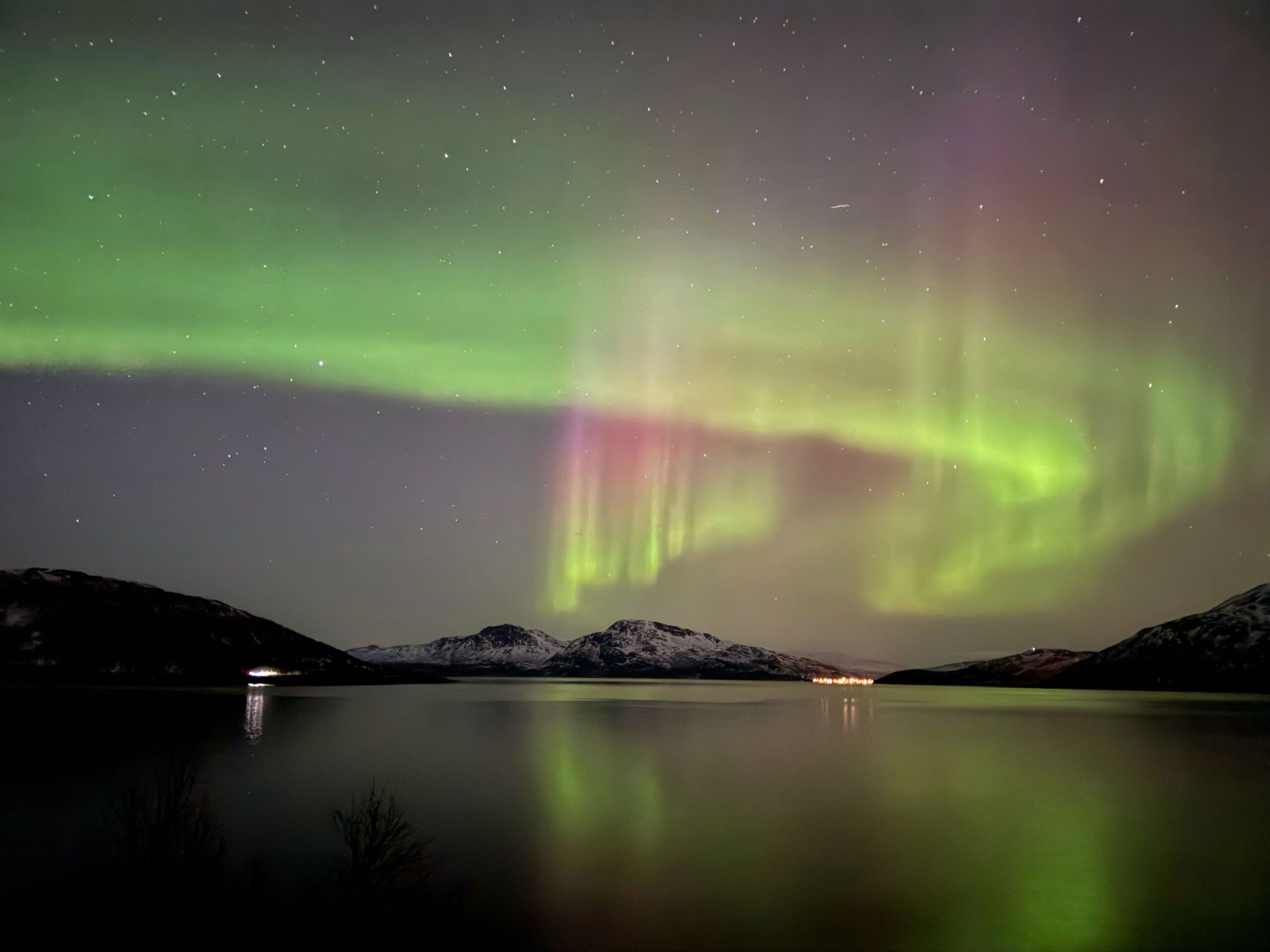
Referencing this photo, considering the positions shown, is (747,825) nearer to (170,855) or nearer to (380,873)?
(380,873)

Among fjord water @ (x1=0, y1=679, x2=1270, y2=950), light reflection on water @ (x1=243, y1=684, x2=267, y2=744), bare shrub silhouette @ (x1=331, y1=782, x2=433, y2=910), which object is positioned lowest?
light reflection on water @ (x1=243, y1=684, x2=267, y2=744)

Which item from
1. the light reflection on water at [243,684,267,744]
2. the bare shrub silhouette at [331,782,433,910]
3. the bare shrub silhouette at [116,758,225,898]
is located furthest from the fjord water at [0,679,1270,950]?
the bare shrub silhouette at [116,758,225,898]

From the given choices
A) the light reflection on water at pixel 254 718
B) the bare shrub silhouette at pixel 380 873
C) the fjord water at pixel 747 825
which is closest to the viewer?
the bare shrub silhouette at pixel 380 873

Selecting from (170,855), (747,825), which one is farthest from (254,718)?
(170,855)

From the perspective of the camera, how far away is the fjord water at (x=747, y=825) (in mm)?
15852

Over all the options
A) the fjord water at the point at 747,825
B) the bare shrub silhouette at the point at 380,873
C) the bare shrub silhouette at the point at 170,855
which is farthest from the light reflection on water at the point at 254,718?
the bare shrub silhouette at the point at 380,873

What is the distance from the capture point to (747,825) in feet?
83.1

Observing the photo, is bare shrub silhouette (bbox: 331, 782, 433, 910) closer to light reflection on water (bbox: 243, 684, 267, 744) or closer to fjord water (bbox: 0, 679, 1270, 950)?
fjord water (bbox: 0, 679, 1270, 950)

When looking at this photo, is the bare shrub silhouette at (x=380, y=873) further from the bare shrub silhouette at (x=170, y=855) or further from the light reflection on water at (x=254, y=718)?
the light reflection on water at (x=254, y=718)

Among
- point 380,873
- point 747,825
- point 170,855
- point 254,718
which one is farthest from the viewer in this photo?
point 254,718

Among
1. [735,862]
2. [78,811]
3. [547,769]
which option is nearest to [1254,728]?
[547,769]

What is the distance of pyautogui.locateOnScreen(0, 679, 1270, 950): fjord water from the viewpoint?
52.0 feet

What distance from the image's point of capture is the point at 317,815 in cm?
2481

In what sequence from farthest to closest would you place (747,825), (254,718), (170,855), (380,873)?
1. (254,718)
2. (747,825)
3. (170,855)
4. (380,873)
